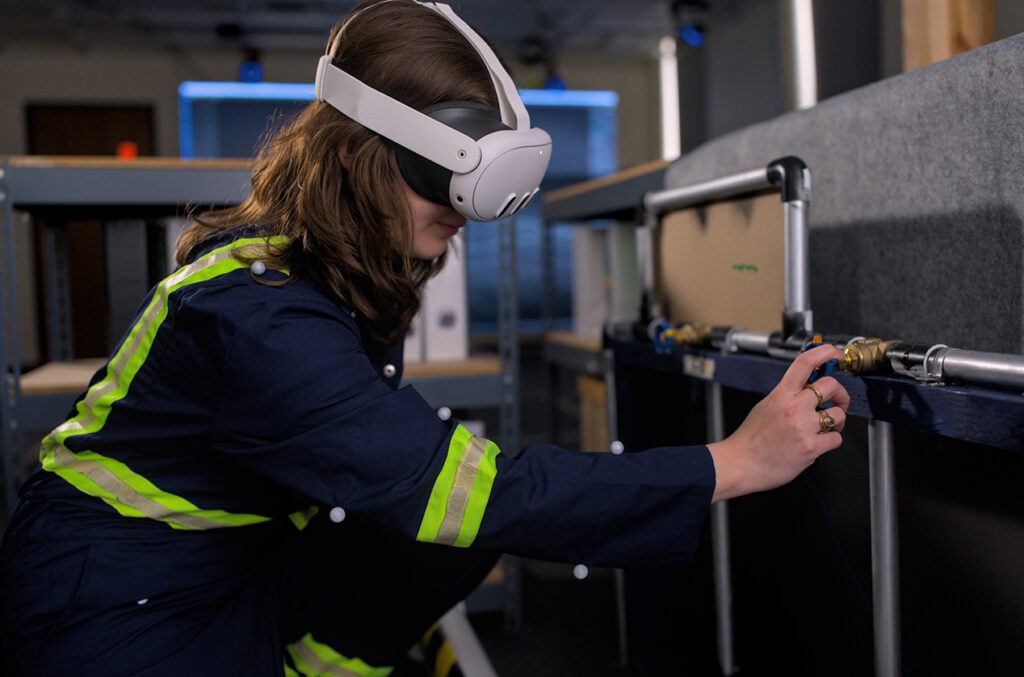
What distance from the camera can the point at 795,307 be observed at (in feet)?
3.10

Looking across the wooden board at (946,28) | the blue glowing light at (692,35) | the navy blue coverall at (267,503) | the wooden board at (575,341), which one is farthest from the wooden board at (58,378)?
the blue glowing light at (692,35)

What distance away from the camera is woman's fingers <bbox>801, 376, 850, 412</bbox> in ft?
2.27

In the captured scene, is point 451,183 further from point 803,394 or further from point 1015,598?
point 1015,598

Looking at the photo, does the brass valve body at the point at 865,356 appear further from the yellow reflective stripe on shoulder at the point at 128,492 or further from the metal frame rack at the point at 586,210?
the metal frame rack at the point at 586,210

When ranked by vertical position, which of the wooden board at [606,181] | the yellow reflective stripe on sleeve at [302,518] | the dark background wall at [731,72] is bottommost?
the yellow reflective stripe on sleeve at [302,518]

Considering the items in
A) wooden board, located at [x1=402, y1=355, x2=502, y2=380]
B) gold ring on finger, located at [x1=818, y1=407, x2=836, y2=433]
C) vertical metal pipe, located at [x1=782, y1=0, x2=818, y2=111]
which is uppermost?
vertical metal pipe, located at [x1=782, y1=0, x2=818, y2=111]

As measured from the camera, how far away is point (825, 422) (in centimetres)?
69

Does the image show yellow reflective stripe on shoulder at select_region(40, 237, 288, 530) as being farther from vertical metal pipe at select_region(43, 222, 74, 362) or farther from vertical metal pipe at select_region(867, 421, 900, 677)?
vertical metal pipe at select_region(43, 222, 74, 362)

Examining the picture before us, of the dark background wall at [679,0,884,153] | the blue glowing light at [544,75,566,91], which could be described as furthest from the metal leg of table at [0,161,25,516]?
the blue glowing light at [544,75,566,91]

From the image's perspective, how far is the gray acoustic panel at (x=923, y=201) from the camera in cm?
88

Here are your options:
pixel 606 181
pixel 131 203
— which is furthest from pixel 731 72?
pixel 131 203

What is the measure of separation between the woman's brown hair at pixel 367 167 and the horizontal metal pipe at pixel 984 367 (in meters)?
0.45

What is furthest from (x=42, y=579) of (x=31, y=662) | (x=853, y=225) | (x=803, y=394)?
(x=853, y=225)

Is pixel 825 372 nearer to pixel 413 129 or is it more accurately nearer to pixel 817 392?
pixel 817 392
